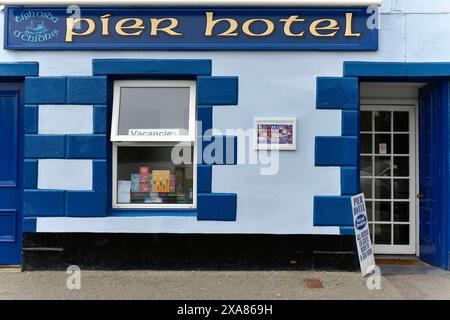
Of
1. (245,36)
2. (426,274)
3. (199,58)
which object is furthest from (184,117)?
(426,274)

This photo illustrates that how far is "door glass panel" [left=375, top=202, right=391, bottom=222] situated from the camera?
617 centimetres

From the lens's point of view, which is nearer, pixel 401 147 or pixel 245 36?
pixel 245 36

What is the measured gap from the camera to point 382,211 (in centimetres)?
Answer: 619

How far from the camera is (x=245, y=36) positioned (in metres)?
5.31

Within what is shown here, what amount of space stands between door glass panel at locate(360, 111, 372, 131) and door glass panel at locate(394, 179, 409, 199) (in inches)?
33.2

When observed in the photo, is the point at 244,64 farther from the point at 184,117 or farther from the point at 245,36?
the point at 184,117

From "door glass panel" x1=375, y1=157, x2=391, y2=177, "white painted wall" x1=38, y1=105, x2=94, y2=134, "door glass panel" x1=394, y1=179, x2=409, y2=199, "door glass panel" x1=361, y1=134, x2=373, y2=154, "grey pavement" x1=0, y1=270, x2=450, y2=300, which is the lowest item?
"grey pavement" x1=0, y1=270, x2=450, y2=300

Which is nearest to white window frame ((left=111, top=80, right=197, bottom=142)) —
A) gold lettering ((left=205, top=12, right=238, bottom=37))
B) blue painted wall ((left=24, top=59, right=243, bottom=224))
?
blue painted wall ((left=24, top=59, right=243, bottom=224))

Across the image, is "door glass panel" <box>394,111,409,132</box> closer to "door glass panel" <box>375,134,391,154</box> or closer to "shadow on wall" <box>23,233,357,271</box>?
"door glass panel" <box>375,134,391,154</box>

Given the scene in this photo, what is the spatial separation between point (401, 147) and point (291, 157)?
185 cm

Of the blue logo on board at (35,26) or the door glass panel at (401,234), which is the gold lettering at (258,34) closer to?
the blue logo on board at (35,26)

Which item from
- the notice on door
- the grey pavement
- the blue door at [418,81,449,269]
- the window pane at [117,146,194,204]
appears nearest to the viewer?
the grey pavement

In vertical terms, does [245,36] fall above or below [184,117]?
above

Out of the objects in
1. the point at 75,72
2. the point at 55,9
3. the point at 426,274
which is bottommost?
the point at 426,274
